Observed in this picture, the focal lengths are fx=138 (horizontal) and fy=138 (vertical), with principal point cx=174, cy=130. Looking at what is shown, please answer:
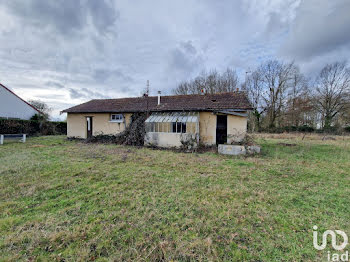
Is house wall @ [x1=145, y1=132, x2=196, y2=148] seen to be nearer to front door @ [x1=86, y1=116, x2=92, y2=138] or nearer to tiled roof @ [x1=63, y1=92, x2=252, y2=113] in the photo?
tiled roof @ [x1=63, y1=92, x2=252, y2=113]

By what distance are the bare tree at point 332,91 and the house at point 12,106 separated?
1709 inches

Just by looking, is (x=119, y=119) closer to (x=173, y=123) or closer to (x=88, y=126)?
(x=88, y=126)

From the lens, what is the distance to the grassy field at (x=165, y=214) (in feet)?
6.35

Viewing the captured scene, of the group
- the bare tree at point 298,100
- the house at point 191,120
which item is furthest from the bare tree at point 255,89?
the house at point 191,120

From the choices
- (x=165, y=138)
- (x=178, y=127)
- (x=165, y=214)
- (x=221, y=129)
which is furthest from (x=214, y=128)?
(x=165, y=214)

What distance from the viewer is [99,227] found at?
7.70 feet

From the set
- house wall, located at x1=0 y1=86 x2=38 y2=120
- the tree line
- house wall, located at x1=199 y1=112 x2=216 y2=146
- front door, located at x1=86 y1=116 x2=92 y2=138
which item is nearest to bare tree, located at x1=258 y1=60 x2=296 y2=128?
the tree line

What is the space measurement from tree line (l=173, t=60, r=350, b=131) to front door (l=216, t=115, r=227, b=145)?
13223 millimetres

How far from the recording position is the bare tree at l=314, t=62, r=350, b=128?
22.2 m

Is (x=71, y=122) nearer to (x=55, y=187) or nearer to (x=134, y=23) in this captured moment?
(x=134, y=23)

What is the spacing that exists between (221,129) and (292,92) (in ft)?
78.4

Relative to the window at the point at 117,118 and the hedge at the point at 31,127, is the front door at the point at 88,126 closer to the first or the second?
the window at the point at 117,118

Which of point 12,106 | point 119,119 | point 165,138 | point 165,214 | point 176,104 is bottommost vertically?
point 165,214

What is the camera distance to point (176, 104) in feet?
39.3
